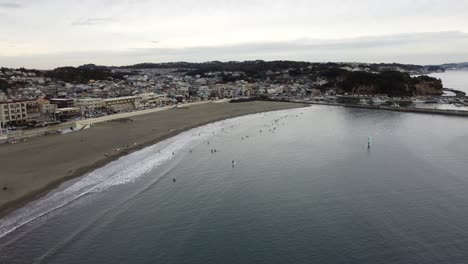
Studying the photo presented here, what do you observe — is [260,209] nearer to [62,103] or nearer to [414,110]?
[62,103]

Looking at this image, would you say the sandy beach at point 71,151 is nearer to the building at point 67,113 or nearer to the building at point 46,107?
the building at point 67,113

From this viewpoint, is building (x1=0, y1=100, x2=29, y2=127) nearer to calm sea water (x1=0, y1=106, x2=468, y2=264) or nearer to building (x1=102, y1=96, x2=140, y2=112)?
building (x1=102, y1=96, x2=140, y2=112)

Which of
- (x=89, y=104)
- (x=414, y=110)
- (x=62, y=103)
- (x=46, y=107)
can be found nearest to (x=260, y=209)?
(x=46, y=107)

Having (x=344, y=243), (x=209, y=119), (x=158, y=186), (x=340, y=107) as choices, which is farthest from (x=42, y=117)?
(x=340, y=107)

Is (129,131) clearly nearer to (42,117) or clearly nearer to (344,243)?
(42,117)

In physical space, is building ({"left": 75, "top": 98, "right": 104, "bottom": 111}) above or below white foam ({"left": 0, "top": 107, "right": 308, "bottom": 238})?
above

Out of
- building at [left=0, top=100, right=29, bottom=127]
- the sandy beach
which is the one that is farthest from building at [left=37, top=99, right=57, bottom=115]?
the sandy beach
